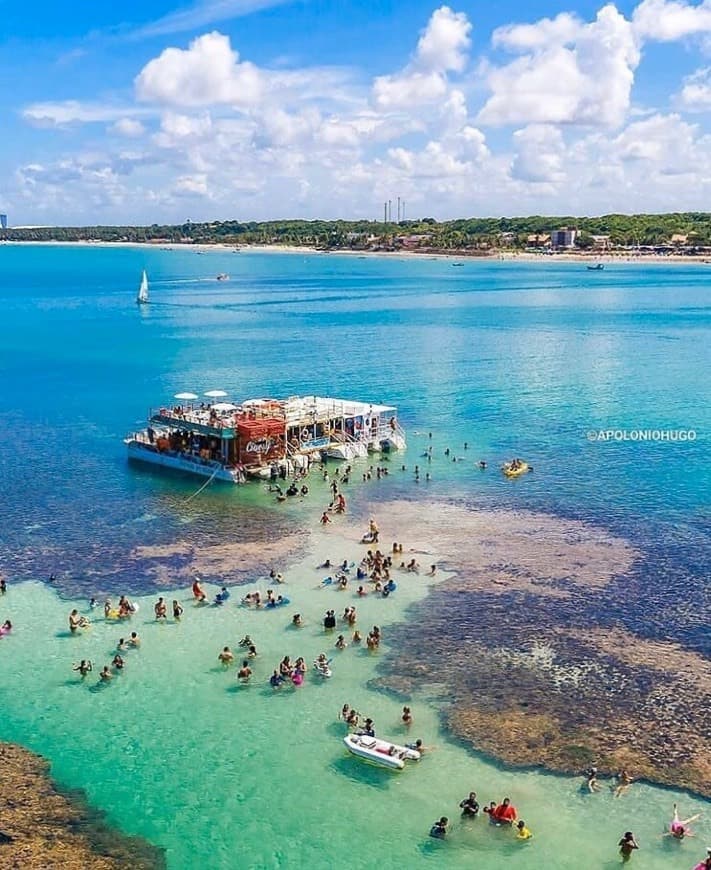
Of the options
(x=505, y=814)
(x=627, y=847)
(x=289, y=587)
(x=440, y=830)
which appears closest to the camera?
(x=627, y=847)

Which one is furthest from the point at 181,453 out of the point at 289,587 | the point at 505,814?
the point at 505,814

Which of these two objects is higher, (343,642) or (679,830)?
(343,642)

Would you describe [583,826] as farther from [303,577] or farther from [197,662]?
[303,577]

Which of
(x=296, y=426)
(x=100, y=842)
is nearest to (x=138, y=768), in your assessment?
(x=100, y=842)

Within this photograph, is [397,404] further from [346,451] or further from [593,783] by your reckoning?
[593,783]

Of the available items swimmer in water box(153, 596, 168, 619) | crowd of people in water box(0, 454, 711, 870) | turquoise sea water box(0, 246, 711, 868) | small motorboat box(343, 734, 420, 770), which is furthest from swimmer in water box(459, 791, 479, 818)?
swimmer in water box(153, 596, 168, 619)

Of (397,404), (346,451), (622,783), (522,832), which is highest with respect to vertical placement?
(397,404)

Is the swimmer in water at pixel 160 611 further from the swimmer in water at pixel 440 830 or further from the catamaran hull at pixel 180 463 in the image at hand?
the catamaran hull at pixel 180 463
